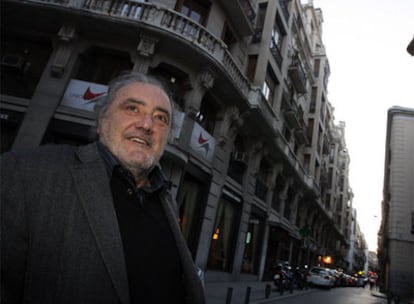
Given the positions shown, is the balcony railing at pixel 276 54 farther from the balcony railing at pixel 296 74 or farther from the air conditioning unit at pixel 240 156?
the air conditioning unit at pixel 240 156

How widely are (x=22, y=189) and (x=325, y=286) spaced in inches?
891

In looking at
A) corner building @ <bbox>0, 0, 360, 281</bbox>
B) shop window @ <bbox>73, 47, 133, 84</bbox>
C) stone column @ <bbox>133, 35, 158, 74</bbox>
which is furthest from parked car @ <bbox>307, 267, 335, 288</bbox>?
shop window @ <bbox>73, 47, 133, 84</bbox>

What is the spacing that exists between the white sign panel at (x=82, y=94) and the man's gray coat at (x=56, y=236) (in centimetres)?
880

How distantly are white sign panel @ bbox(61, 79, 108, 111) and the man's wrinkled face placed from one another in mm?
8177

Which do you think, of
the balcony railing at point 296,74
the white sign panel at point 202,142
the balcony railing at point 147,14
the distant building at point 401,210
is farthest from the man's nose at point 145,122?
the distant building at point 401,210

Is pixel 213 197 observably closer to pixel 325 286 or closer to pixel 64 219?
pixel 64 219

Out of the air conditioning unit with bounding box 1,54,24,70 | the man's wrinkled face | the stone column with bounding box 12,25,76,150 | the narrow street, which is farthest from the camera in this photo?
the narrow street

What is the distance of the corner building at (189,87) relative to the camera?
31.0 ft

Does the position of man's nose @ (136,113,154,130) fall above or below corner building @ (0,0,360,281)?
below

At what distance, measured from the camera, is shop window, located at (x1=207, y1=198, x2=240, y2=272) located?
12.8 metres

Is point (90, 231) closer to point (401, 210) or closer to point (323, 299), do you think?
point (323, 299)

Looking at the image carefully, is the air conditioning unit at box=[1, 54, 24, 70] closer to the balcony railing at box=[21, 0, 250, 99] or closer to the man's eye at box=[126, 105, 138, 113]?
the balcony railing at box=[21, 0, 250, 99]

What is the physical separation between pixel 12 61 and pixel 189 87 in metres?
6.28

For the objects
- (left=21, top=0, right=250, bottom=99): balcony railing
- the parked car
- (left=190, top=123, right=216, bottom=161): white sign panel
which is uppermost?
(left=21, top=0, right=250, bottom=99): balcony railing
